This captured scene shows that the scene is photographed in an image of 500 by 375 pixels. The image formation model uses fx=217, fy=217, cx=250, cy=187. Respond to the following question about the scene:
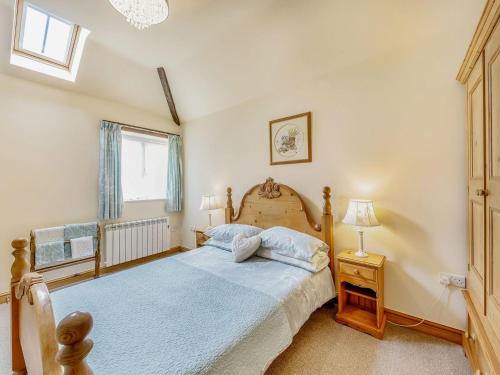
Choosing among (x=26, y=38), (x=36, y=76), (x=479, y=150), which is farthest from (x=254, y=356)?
(x=26, y=38)

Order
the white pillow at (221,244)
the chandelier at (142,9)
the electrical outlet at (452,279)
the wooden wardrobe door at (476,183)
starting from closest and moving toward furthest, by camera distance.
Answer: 1. the wooden wardrobe door at (476,183)
2. the chandelier at (142,9)
3. the electrical outlet at (452,279)
4. the white pillow at (221,244)

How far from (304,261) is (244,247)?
629 mm

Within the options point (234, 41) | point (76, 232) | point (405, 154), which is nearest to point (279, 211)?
point (405, 154)

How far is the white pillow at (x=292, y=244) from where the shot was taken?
2150 millimetres

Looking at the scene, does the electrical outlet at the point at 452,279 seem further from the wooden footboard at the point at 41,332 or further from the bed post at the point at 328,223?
the wooden footboard at the point at 41,332

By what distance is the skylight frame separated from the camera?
7.48ft

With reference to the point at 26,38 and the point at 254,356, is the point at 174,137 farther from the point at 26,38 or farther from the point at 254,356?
the point at 254,356

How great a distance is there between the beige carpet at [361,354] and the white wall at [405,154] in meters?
0.27

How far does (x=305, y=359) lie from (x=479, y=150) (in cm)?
192

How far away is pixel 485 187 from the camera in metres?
1.28

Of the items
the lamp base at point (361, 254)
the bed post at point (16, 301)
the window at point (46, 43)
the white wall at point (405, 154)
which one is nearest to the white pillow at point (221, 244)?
the white wall at point (405, 154)

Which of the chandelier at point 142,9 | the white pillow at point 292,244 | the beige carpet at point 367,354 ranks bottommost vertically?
the beige carpet at point 367,354

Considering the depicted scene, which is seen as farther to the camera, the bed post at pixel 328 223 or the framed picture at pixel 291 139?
the framed picture at pixel 291 139

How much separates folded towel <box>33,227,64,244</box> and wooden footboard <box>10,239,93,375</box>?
151 cm
